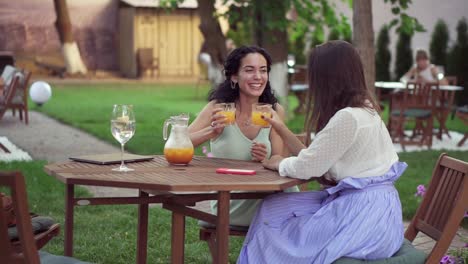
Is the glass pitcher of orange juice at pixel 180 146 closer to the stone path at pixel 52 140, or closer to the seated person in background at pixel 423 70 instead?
the stone path at pixel 52 140

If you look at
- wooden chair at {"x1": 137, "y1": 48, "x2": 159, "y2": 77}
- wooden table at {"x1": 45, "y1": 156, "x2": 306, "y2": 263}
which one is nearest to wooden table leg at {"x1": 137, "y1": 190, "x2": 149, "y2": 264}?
wooden table at {"x1": 45, "y1": 156, "x2": 306, "y2": 263}

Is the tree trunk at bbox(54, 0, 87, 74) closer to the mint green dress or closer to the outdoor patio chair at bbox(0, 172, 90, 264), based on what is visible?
the mint green dress

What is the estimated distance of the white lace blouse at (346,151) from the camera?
3.43 m

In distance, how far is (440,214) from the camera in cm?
361

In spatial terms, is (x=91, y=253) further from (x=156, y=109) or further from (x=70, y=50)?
(x=70, y=50)

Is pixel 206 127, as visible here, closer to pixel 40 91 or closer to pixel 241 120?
pixel 241 120

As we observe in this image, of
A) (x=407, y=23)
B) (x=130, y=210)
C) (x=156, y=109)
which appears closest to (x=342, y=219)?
(x=130, y=210)

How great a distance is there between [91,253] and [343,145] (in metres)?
2.42

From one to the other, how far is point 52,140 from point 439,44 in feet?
31.0

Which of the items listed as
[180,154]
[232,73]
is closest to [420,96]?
[232,73]

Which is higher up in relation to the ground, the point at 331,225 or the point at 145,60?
the point at 145,60

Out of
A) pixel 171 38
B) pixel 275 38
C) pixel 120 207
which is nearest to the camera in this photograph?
pixel 120 207

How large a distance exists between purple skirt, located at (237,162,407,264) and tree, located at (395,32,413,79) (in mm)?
16217

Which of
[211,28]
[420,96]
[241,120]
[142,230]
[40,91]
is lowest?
[142,230]
